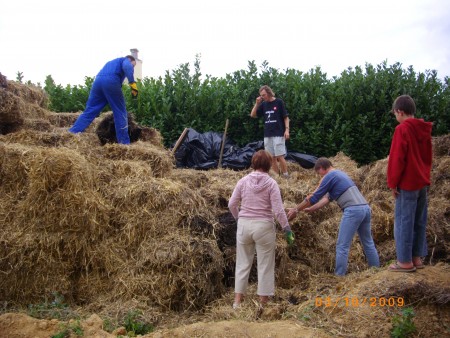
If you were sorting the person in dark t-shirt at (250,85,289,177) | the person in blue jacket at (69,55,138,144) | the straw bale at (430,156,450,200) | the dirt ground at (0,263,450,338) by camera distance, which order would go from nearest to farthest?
the dirt ground at (0,263,450,338), the straw bale at (430,156,450,200), the person in blue jacket at (69,55,138,144), the person in dark t-shirt at (250,85,289,177)

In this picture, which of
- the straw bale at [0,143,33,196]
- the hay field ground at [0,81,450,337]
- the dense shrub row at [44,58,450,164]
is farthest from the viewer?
the dense shrub row at [44,58,450,164]

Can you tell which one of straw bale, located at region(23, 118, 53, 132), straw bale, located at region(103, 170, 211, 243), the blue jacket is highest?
the blue jacket

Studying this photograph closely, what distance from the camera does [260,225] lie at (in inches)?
198

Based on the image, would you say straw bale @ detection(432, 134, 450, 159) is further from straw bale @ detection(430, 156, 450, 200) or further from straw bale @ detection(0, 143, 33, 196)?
straw bale @ detection(0, 143, 33, 196)

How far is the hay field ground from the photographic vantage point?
4500 mm

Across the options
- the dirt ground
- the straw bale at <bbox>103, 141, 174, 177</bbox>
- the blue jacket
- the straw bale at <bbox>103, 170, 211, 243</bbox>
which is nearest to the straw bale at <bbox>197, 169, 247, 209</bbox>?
the straw bale at <bbox>103, 170, 211, 243</bbox>

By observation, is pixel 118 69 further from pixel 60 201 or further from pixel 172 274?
pixel 172 274

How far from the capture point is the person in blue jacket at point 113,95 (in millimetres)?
7965

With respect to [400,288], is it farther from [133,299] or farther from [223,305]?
[133,299]

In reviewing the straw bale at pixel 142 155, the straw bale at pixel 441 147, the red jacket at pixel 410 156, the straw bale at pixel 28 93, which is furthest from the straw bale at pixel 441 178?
the straw bale at pixel 28 93

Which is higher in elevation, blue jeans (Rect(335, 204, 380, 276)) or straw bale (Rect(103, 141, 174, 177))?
straw bale (Rect(103, 141, 174, 177))

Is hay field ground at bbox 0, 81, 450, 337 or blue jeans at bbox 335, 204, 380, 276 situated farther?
blue jeans at bbox 335, 204, 380, 276

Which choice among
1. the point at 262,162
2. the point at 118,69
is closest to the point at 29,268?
the point at 262,162
